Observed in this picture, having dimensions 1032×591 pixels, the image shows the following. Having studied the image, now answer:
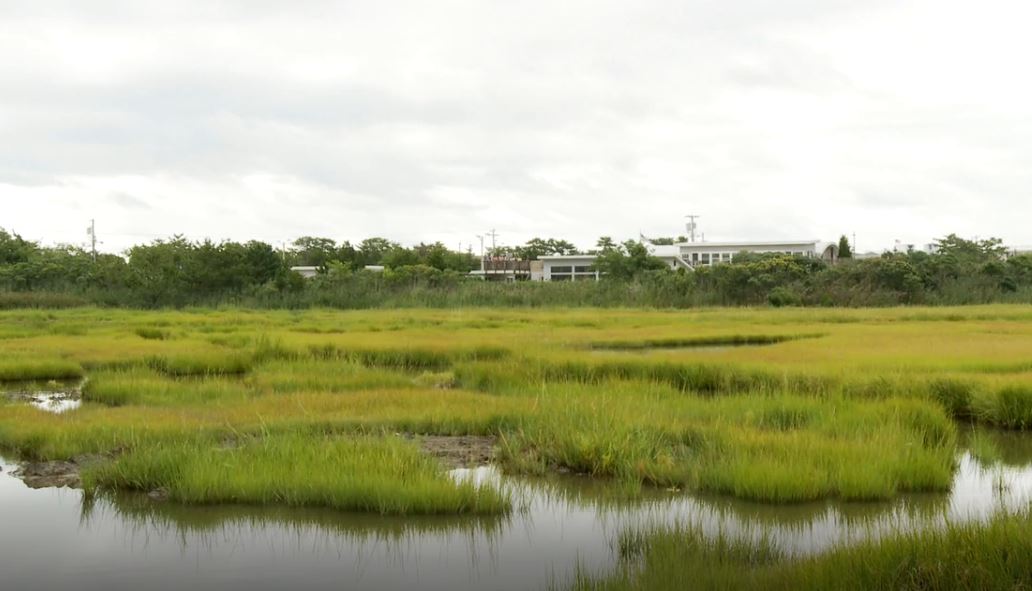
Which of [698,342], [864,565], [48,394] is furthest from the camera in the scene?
[698,342]

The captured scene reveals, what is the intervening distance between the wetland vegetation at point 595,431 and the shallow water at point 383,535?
0.17 metres

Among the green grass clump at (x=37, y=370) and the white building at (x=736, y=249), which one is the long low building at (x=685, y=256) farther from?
the green grass clump at (x=37, y=370)

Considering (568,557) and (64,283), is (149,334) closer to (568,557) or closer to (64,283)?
(568,557)

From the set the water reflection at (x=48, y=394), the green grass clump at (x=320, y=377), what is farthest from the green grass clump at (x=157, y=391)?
the green grass clump at (x=320, y=377)

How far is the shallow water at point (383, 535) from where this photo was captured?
569 centimetres

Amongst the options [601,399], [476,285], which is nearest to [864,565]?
[601,399]

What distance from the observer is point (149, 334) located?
2247 cm

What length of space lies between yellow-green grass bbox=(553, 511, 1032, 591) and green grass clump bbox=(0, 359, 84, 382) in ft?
44.2

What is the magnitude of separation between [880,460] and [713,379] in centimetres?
590

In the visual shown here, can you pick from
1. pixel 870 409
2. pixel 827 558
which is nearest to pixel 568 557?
pixel 827 558

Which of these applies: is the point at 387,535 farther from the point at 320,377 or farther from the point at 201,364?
the point at 201,364

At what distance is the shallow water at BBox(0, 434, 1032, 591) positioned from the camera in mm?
5691

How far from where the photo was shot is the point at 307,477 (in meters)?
7.19

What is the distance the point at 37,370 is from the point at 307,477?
11.0m
